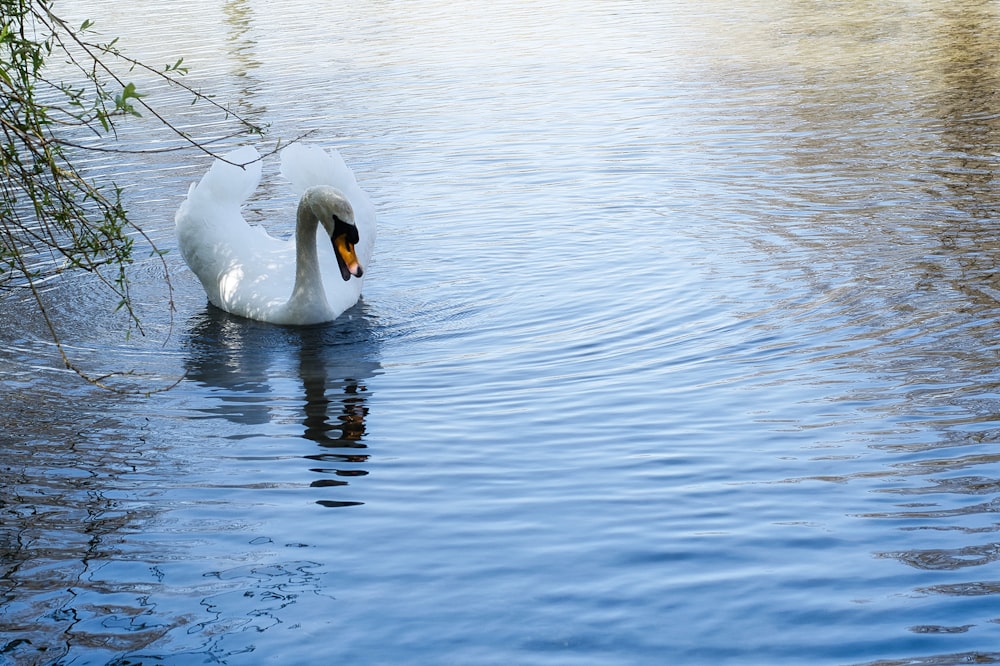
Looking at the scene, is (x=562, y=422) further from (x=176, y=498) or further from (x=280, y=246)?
(x=280, y=246)

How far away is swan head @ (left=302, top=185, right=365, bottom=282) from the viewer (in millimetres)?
8789

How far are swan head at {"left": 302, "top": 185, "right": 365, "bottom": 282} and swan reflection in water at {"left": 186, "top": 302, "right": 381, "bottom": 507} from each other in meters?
0.60

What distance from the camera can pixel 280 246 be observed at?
34.2 feet

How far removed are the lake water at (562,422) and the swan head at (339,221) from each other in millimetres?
653

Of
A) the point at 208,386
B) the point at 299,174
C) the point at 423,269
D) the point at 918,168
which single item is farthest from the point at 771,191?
the point at 208,386

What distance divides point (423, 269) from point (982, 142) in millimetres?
6645

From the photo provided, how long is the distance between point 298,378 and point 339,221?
1.20m

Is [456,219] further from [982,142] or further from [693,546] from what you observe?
[693,546]

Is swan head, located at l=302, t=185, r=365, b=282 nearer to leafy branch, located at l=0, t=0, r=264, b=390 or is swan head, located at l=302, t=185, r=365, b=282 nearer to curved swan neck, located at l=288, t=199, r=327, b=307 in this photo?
curved swan neck, located at l=288, t=199, r=327, b=307

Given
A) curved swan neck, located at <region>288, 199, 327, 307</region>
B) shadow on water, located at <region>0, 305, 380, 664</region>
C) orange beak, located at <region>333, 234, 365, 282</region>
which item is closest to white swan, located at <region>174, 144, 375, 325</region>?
curved swan neck, located at <region>288, 199, 327, 307</region>

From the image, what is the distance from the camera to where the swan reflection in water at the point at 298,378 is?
7340 millimetres

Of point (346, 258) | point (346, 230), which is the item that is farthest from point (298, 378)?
point (346, 230)

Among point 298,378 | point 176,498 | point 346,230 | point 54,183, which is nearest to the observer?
point 176,498

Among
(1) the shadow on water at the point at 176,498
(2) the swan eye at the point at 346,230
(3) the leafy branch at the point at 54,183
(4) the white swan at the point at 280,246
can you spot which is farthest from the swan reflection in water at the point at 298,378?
(2) the swan eye at the point at 346,230
